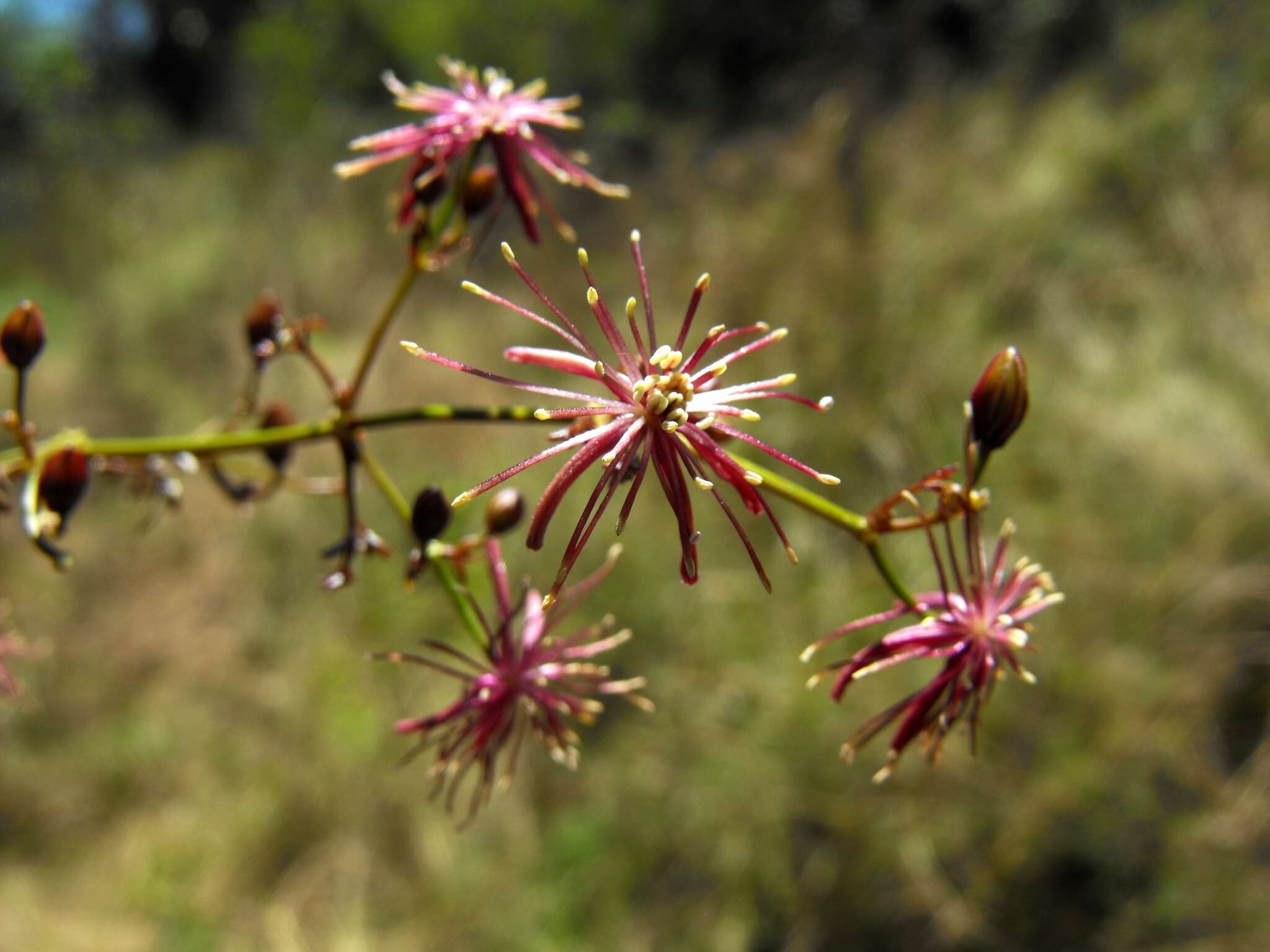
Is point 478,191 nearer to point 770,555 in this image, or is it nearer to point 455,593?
point 455,593

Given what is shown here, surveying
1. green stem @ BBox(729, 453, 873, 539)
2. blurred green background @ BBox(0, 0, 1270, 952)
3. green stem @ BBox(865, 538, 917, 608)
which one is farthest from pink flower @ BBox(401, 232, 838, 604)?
blurred green background @ BBox(0, 0, 1270, 952)

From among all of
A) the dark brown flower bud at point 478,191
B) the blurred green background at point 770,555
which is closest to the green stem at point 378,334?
the dark brown flower bud at point 478,191

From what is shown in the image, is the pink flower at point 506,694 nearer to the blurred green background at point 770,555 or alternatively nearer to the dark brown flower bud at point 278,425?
the dark brown flower bud at point 278,425

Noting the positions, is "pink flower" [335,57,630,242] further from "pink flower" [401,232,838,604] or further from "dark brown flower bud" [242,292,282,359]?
"pink flower" [401,232,838,604]

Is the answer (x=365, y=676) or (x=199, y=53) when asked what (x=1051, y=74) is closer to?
(x=365, y=676)

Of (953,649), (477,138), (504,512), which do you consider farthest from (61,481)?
(953,649)
